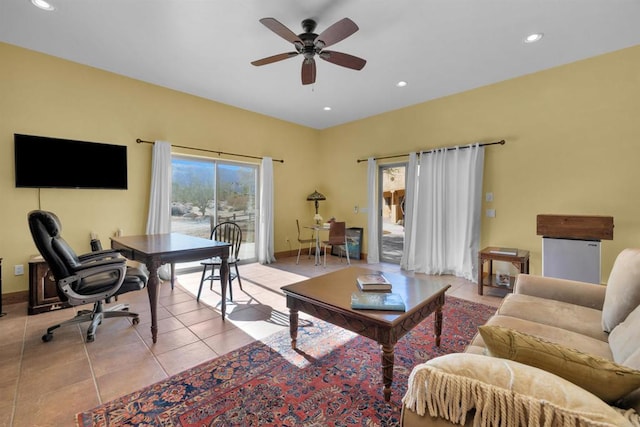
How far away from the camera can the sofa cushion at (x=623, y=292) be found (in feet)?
4.58

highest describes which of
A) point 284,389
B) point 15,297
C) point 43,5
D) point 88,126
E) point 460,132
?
point 43,5

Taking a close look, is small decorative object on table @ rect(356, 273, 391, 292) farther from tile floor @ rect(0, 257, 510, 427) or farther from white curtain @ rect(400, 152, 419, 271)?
white curtain @ rect(400, 152, 419, 271)

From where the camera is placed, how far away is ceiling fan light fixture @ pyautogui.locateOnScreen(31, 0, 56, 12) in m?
2.38

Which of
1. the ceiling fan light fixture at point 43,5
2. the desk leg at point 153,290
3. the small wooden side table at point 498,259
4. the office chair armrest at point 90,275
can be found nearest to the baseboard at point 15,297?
the office chair armrest at point 90,275

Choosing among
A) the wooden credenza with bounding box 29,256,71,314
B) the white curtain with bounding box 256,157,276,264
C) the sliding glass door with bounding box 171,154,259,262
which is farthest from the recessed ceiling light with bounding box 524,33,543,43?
the wooden credenza with bounding box 29,256,71,314

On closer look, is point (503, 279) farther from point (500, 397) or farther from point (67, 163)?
point (67, 163)

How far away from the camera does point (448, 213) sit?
4.38m

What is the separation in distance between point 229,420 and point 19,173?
12.0 ft

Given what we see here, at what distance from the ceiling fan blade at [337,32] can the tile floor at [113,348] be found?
268 cm

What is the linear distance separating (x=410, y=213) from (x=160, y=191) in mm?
4072

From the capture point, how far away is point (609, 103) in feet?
10.4

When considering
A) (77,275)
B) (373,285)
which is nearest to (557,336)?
(373,285)

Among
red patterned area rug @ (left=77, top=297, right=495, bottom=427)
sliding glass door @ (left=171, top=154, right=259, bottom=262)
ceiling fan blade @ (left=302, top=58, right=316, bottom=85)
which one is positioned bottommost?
red patterned area rug @ (left=77, top=297, right=495, bottom=427)

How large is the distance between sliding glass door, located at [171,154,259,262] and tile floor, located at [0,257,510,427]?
1.42 metres
